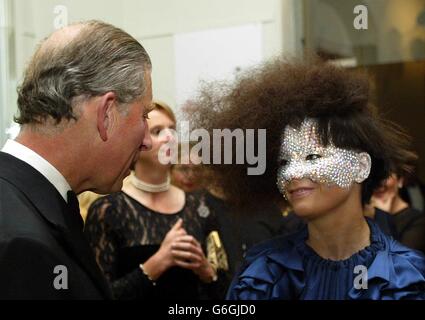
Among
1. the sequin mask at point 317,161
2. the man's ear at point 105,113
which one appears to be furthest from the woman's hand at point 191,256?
the man's ear at point 105,113

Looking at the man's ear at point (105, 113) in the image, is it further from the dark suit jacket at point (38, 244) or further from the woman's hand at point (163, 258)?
the woman's hand at point (163, 258)

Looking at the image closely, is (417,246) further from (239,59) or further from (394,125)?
(239,59)

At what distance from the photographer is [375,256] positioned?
4.77 ft

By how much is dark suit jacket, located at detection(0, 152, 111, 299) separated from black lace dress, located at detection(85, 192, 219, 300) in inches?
32.0

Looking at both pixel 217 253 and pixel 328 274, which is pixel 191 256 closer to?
pixel 217 253

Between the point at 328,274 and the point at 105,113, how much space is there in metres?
0.63

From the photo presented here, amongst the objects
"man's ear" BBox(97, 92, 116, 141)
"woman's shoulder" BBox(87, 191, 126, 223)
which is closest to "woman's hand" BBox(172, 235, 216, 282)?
"woman's shoulder" BBox(87, 191, 126, 223)

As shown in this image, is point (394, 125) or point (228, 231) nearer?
point (394, 125)

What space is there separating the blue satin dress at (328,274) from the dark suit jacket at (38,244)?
0.40 meters

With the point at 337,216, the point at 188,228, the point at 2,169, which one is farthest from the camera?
the point at 188,228

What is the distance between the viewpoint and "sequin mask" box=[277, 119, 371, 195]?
1.48 m

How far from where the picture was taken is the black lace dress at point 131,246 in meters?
2.07

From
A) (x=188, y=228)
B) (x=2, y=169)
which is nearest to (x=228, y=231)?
(x=188, y=228)
